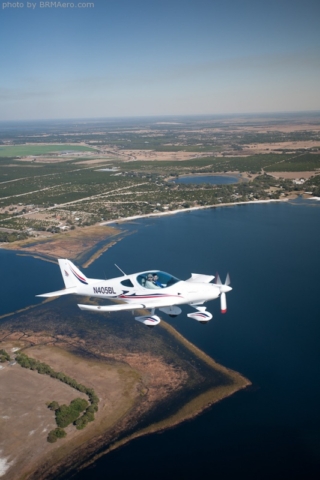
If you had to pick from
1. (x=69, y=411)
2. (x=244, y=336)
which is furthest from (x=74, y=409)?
A: (x=244, y=336)

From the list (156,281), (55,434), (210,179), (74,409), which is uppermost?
(156,281)

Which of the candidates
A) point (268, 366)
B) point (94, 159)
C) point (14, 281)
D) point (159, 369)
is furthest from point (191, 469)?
point (94, 159)

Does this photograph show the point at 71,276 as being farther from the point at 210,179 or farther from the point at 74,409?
the point at 210,179

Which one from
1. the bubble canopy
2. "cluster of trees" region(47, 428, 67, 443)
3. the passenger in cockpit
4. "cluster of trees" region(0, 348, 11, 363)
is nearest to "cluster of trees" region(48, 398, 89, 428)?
"cluster of trees" region(47, 428, 67, 443)

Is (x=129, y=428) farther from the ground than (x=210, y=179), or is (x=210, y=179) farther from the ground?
(x=210, y=179)

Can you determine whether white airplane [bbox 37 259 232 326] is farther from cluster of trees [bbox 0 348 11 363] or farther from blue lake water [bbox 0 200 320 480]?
cluster of trees [bbox 0 348 11 363]

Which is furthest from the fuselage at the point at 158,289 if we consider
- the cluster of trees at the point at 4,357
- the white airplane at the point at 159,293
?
the cluster of trees at the point at 4,357
